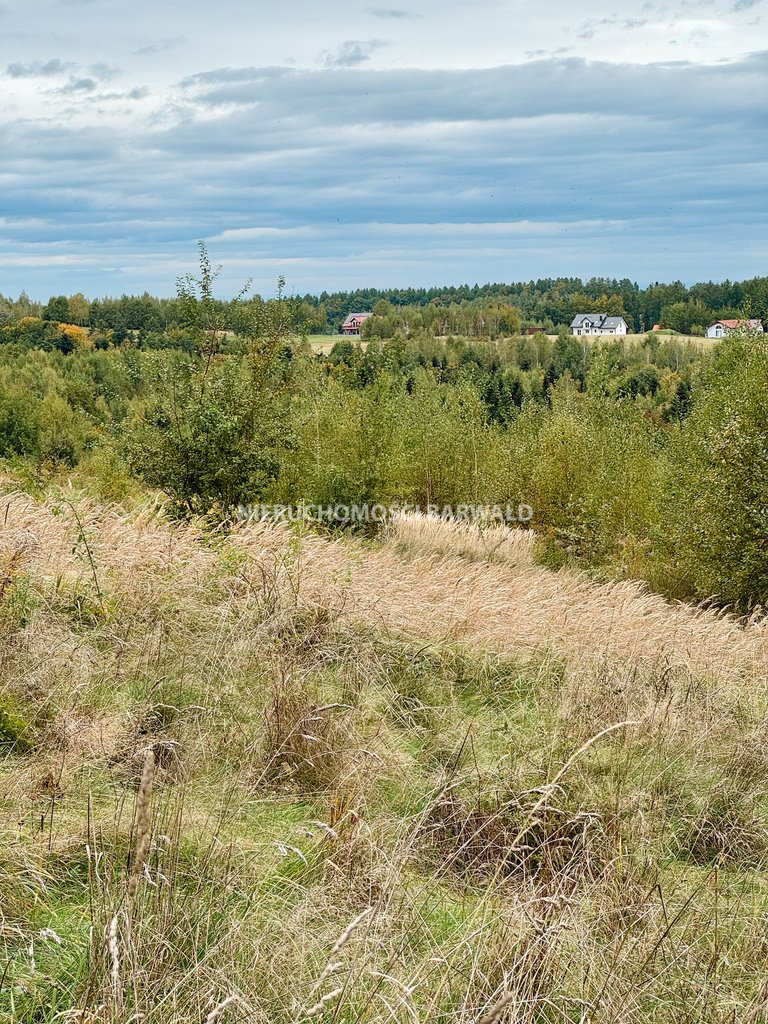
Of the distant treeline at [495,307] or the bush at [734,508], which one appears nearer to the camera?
the bush at [734,508]

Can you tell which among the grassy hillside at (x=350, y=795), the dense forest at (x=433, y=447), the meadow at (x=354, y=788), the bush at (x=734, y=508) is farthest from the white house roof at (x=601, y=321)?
the grassy hillside at (x=350, y=795)

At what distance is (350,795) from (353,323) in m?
141

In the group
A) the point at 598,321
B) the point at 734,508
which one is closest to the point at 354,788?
the point at 734,508

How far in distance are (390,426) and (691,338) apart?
370 ft

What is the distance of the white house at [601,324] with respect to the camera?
477 feet

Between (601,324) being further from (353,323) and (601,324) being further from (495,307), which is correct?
→ (353,323)

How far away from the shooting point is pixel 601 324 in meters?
146

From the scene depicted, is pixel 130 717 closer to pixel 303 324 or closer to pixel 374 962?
pixel 374 962

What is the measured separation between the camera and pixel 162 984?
237 cm

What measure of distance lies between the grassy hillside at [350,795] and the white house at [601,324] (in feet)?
476

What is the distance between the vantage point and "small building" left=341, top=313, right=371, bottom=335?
5404 inches

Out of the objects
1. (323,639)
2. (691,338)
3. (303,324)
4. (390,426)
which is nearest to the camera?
(323,639)

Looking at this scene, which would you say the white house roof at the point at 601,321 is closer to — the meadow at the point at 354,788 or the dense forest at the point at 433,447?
the dense forest at the point at 433,447

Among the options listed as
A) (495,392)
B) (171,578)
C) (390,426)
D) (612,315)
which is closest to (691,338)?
(612,315)
